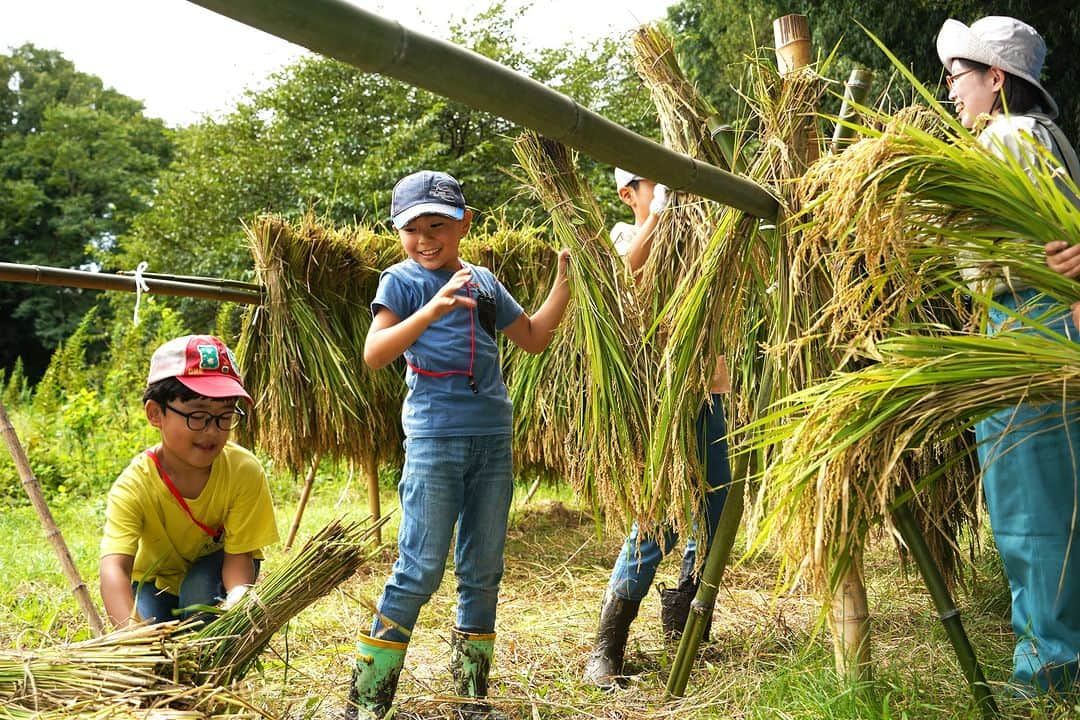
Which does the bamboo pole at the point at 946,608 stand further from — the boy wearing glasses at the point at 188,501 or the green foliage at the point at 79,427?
the green foliage at the point at 79,427

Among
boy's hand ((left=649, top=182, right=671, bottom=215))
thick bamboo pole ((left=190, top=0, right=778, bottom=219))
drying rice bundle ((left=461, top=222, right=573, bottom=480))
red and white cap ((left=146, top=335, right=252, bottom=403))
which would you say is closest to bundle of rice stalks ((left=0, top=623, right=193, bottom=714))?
red and white cap ((left=146, top=335, right=252, bottom=403))

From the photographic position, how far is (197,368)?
232 centimetres

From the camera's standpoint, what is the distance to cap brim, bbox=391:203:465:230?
2.51m

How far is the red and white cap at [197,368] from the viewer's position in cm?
229

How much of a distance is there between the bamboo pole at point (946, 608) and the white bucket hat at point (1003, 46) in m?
0.96

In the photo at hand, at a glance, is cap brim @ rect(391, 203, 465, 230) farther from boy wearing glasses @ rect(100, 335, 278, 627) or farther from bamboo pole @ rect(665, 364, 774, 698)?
bamboo pole @ rect(665, 364, 774, 698)

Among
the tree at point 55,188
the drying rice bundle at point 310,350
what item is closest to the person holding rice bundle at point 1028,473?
the drying rice bundle at point 310,350

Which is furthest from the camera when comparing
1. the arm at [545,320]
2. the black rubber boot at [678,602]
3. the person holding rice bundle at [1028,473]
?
the black rubber boot at [678,602]

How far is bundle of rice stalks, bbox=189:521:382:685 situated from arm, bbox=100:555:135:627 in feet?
1.07

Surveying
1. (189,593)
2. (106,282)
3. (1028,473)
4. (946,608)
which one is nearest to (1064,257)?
(1028,473)

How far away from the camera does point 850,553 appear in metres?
1.72

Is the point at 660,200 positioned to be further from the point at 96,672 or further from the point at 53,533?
the point at 53,533

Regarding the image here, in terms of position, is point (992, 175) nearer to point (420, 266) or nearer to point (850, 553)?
point (850, 553)

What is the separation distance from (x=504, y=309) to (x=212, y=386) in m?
0.82
